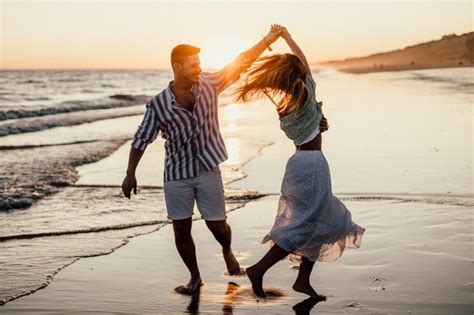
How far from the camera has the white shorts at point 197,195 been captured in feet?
18.0

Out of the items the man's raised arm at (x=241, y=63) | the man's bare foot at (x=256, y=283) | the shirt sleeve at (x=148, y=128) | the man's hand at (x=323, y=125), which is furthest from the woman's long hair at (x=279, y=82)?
the man's bare foot at (x=256, y=283)

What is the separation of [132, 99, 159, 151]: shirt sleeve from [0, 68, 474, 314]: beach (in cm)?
114

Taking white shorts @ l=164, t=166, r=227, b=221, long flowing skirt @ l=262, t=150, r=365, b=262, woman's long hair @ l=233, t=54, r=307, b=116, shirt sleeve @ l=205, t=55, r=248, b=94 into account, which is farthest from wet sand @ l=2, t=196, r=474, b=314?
shirt sleeve @ l=205, t=55, r=248, b=94

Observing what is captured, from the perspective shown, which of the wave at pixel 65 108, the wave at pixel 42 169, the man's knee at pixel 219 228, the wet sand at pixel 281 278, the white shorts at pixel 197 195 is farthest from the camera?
the wave at pixel 65 108

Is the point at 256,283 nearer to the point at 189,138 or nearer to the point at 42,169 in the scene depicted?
the point at 189,138

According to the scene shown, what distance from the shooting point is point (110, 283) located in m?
5.66

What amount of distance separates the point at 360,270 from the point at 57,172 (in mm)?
7792

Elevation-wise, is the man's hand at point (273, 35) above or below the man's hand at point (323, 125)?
above

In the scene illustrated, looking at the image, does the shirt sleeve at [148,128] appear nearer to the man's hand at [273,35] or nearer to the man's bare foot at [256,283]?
the man's hand at [273,35]

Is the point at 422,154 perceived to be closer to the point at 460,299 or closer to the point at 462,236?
the point at 462,236

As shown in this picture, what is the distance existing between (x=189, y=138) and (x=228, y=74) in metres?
0.58

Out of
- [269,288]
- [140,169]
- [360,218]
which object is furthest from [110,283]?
[140,169]

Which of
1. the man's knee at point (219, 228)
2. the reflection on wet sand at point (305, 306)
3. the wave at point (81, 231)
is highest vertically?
the man's knee at point (219, 228)

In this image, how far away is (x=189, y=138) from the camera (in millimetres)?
5430
